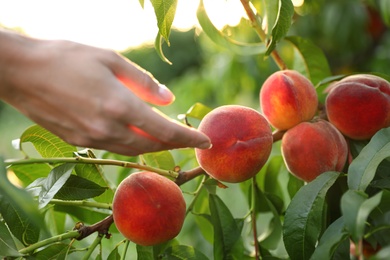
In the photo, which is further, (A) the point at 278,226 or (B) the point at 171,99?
(A) the point at 278,226

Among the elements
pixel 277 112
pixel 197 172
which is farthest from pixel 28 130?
pixel 277 112

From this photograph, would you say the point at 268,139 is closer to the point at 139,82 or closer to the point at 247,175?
the point at 247,175

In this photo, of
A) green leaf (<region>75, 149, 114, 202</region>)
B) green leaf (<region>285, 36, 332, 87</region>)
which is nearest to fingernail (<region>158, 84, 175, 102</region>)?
green leaf (<region>75, 149, 114, 202</region>)

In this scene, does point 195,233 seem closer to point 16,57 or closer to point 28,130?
point 28,130

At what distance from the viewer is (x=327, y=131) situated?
85 cm

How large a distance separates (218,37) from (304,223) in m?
0.48

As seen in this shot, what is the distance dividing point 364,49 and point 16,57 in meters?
1.93

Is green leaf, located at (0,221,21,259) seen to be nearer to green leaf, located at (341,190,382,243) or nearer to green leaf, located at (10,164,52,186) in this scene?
green leaf, located at (10,164,52,186)

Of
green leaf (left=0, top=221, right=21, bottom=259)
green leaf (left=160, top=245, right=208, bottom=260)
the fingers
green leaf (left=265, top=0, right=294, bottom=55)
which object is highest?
the fingers

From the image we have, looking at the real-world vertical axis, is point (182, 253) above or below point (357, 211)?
below

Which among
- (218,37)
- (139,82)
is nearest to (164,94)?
(139,82)

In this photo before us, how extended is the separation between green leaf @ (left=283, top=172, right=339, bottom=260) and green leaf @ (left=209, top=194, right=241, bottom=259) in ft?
0.64

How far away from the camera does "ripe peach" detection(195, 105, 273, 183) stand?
0.79m

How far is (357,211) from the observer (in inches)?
21.7
